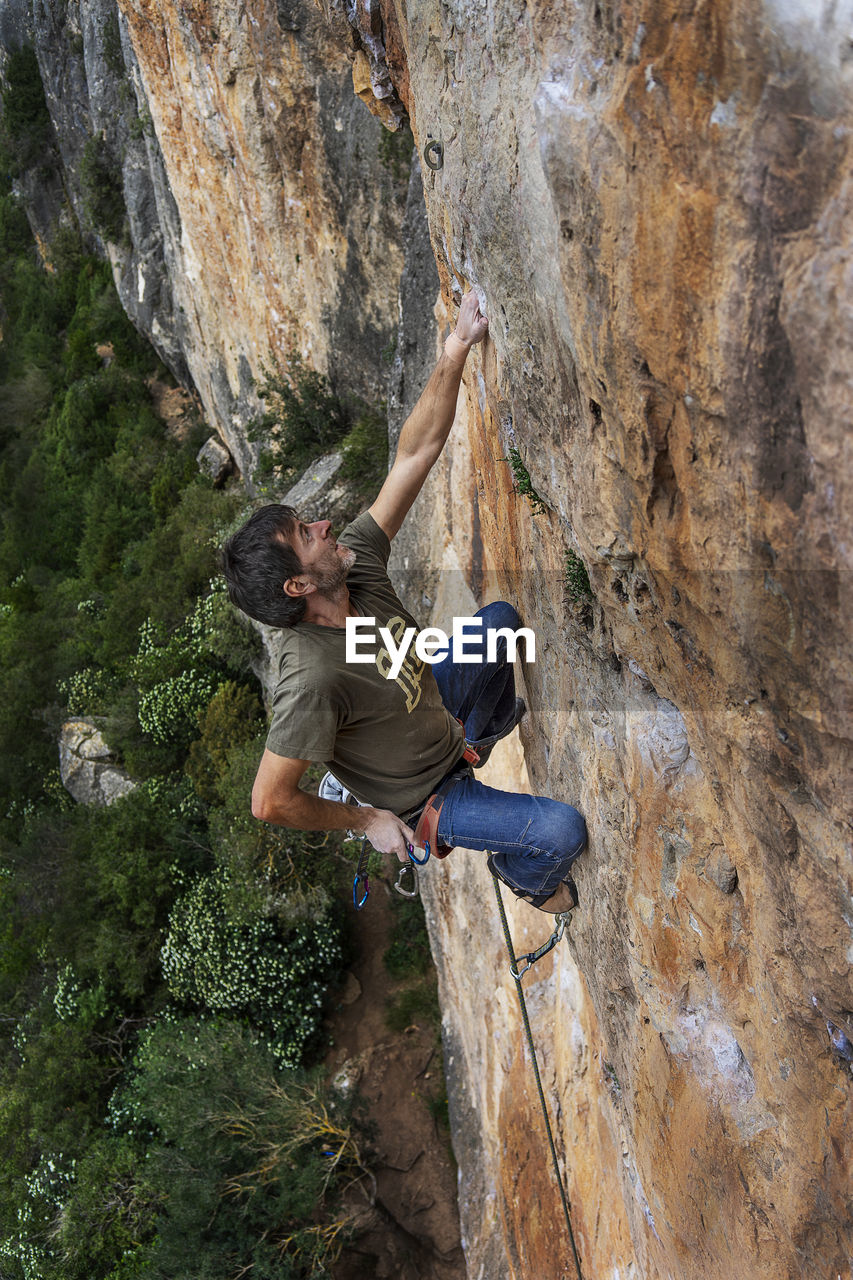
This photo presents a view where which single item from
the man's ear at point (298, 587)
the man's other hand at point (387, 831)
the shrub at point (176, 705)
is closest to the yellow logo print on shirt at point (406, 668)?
the man's ear at point (298, 587)

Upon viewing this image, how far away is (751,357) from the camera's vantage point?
5.42 feet

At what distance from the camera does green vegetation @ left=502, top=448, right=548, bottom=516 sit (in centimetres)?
316

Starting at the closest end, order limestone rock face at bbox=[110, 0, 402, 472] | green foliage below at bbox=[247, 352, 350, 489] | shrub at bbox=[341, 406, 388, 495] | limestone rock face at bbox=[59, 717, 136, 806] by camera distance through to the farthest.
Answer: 1. limestone rock face at bbox=[110, 0, 402, 472]
2. shrub at bbox=[341, 406, 388, 495]
3. green foliage below at bbox=[247, 352, 350, 489]
4. limestone rock face at bbox=[59, 717, 136, 806]

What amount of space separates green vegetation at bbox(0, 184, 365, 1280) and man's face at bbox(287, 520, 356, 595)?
27.9 ft

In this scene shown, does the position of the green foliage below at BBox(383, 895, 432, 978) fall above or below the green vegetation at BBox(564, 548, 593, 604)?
below

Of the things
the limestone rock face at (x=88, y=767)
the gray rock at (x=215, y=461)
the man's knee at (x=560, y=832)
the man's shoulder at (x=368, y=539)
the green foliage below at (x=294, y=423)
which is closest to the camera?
the man's knee at (x=560, y=832)

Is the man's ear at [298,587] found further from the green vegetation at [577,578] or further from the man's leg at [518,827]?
the man's leg at [518,827]

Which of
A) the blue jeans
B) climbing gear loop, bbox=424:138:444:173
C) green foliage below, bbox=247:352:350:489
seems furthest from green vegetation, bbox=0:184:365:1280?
climbing gear loop, bbox=424:138:444:173

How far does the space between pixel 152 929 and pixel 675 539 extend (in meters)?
13.1

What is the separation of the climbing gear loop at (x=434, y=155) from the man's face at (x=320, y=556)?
4.79 feet

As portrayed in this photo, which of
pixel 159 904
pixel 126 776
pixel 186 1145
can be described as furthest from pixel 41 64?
pixel 186 1145

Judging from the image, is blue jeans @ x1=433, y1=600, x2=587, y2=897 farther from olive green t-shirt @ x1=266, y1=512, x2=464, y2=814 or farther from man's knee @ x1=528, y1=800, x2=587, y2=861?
olive green t-shirt @ x1=266, y1=512, x2=464, y2=814

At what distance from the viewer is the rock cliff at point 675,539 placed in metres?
1.57

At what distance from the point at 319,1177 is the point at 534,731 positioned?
→ 25.2 feet
